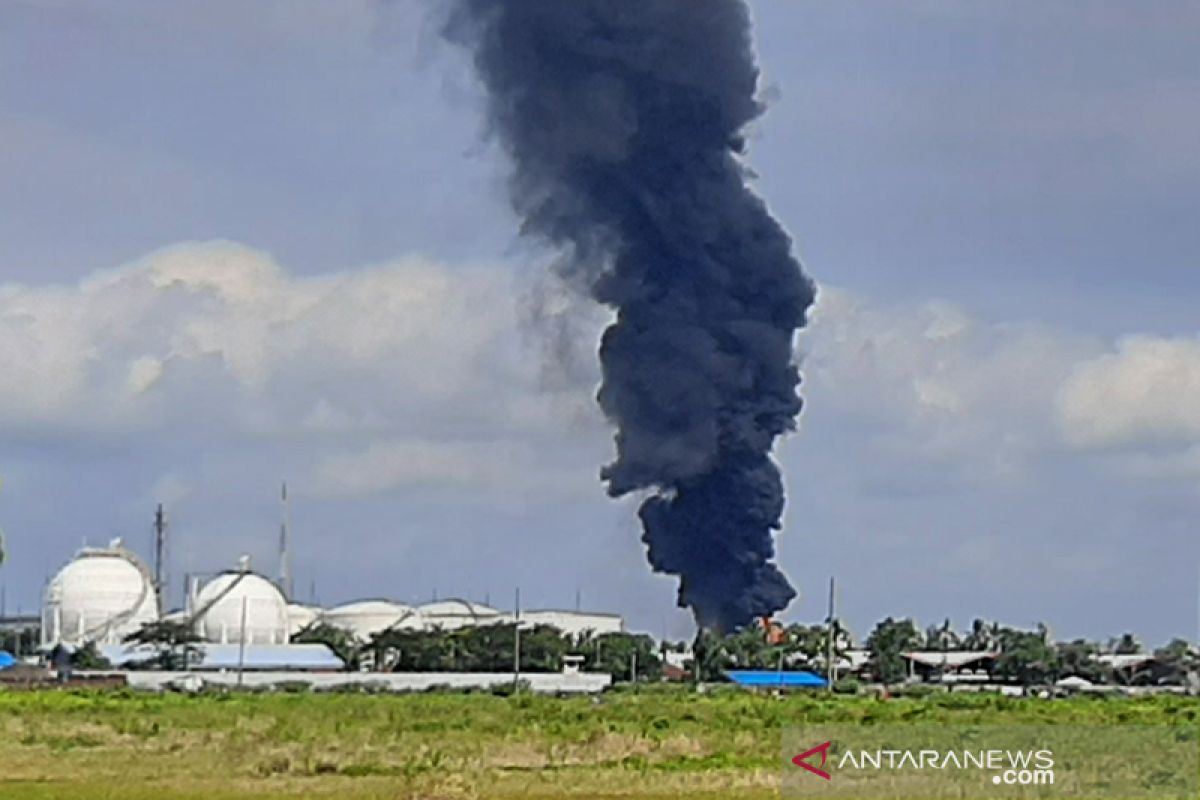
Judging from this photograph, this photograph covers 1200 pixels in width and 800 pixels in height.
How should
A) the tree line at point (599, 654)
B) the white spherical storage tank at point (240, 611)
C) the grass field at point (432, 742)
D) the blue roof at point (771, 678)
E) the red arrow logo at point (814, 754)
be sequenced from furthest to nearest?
the white spherical storage tank at point (240, 611) → the tree line at point (599, 654) → the blue roof at point (771, 678) → the grass field at point (432, 742) → the red arrow logo at point (814, 754)

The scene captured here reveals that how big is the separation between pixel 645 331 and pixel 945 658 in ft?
281

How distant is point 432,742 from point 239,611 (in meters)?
129

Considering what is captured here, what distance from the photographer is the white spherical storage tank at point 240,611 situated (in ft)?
618

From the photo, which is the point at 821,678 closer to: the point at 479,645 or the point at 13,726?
the point at 479,645

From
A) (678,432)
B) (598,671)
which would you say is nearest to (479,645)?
(598,671)

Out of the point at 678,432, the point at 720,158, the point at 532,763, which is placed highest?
the point at 720,158

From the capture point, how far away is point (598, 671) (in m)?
166

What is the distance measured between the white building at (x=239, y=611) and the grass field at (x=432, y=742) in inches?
3183

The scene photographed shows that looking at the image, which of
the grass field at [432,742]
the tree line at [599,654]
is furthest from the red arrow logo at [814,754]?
the tree line at [599,654]

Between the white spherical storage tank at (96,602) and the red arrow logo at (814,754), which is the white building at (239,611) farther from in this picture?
the red arrow logo at (814,754)

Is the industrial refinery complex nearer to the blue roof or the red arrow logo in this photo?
the blue roof

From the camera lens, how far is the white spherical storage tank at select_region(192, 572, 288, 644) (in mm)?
188500

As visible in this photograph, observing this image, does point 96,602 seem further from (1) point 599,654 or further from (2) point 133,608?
(1) point 599,654

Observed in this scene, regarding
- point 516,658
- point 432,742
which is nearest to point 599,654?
point 516,658
